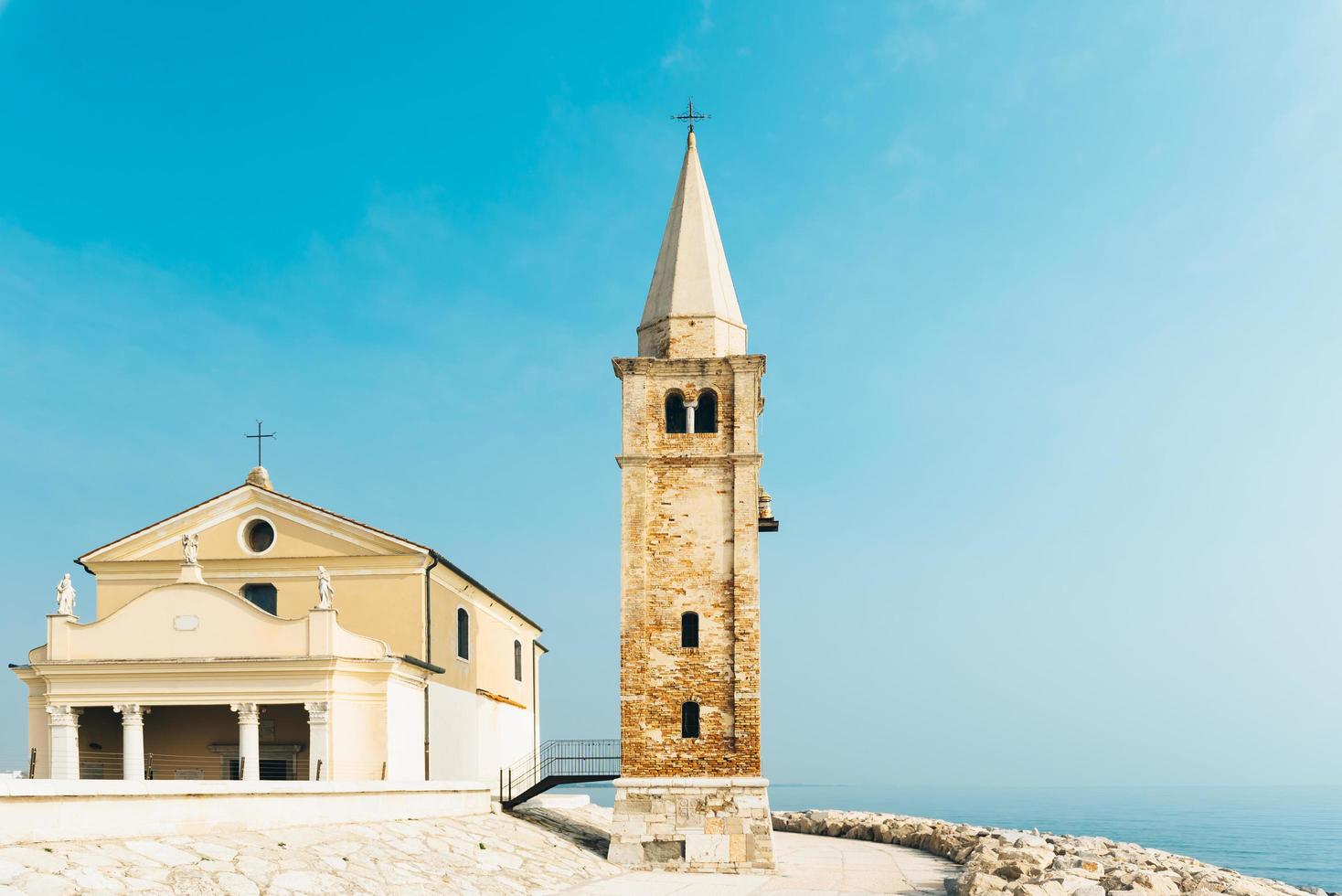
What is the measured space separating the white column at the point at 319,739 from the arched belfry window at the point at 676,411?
10.6 m

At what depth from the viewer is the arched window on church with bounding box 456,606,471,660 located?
34.5m

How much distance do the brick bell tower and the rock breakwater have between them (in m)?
5.75

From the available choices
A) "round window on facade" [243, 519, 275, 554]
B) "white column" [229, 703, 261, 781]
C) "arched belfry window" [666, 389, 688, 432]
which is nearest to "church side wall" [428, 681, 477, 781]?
"white column" [229, 703, 261, 781]

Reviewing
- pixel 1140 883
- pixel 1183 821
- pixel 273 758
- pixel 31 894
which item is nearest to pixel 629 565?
pixel 273 758

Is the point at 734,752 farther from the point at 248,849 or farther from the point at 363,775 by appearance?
the point at 248,849

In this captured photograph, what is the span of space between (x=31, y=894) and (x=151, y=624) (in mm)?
15674

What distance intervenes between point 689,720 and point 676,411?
→ 7.55 meters

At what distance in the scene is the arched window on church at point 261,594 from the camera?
32.0 metres

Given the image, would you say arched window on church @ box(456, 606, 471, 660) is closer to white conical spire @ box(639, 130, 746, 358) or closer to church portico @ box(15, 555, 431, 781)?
church portico @ box(15, 555, 431, 781)

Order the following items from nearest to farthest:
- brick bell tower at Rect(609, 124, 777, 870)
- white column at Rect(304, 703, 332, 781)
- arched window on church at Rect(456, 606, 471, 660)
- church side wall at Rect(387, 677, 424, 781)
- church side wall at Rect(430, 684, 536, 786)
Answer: white column at Rect(304, 703, 332, 781) < church side wall at Rect(387, 677, 424, 781) < brick bell tower at Rect(609, 124, 777, 870) < church side wall at Rect(430, 684, 536, 786) < arched window on church at Rect(456, 606, 471, 660)

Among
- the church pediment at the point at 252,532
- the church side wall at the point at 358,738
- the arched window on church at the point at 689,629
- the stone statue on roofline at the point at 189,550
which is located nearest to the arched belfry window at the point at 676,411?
the arched window on church at the point at 689,629

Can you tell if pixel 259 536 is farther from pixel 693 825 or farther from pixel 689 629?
pixel 693 825

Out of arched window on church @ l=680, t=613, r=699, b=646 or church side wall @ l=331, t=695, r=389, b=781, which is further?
A: arched window on church @ l=680, t=613, r=699, b=646

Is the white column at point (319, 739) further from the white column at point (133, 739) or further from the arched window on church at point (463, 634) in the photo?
the arched window on church at point (463, 634)
